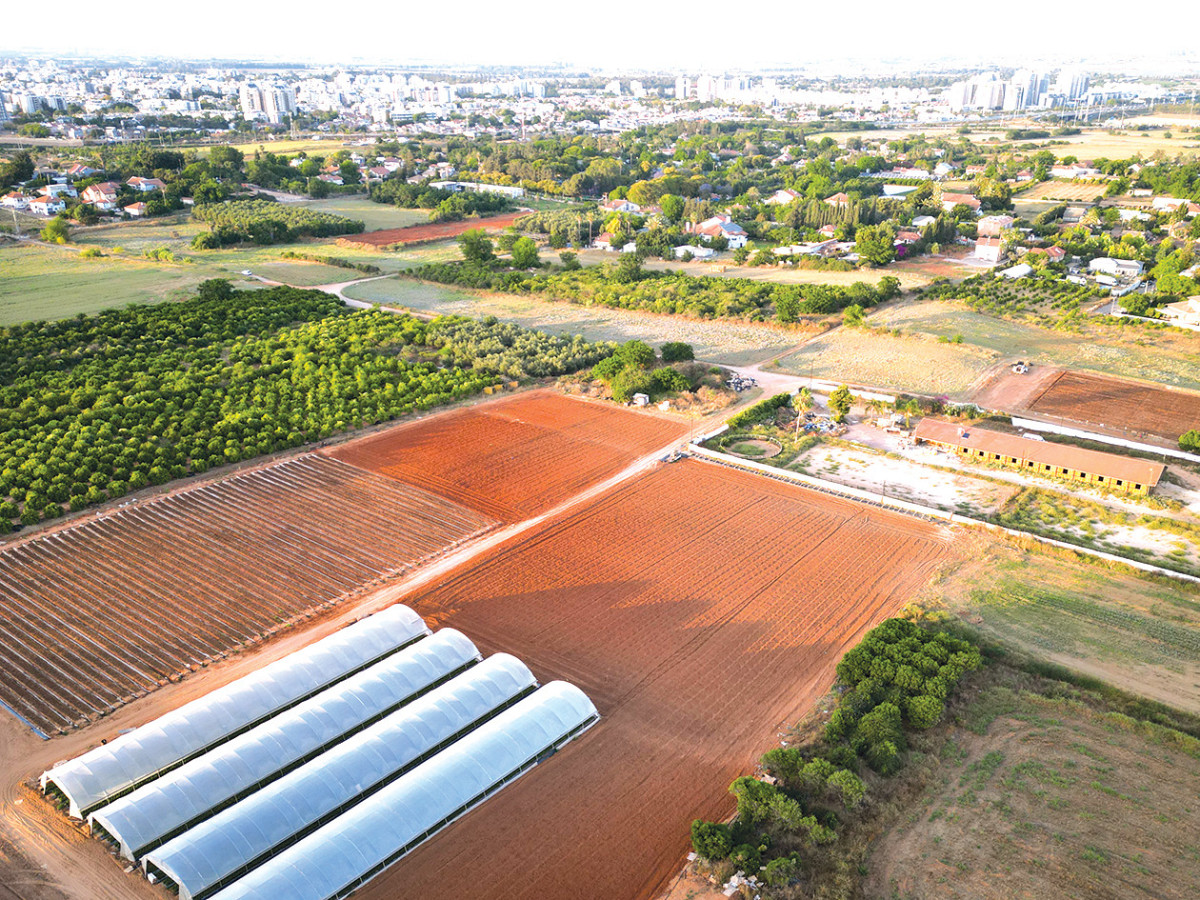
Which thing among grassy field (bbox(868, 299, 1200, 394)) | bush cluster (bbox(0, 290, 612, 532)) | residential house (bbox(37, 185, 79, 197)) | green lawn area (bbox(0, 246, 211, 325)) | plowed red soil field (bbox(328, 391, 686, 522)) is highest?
residential house (bbox(37, 185, 79, 197))

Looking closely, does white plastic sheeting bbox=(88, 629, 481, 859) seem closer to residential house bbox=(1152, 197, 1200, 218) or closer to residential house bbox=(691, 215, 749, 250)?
residential house bbox=(691, 215, 749, 250)

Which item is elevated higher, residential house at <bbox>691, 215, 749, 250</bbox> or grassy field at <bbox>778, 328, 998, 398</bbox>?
residential house at <bbox>691, 215, 749, 250</bbox>

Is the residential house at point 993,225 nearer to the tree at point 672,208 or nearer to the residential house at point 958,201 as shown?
the residential house at point 958,201

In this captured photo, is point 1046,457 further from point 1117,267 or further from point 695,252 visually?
point 695,252

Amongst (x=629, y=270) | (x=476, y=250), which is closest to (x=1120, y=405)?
(x=629, y=270)

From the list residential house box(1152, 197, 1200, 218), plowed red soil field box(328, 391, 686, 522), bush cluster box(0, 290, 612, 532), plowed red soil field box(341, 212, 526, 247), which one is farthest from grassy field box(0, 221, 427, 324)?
residential house box(1152, 197, 1200, 218)

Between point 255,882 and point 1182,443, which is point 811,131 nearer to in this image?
point 1182,443

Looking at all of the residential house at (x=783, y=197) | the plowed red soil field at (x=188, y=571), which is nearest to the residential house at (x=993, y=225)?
the residential house at (x=783, y=197)
